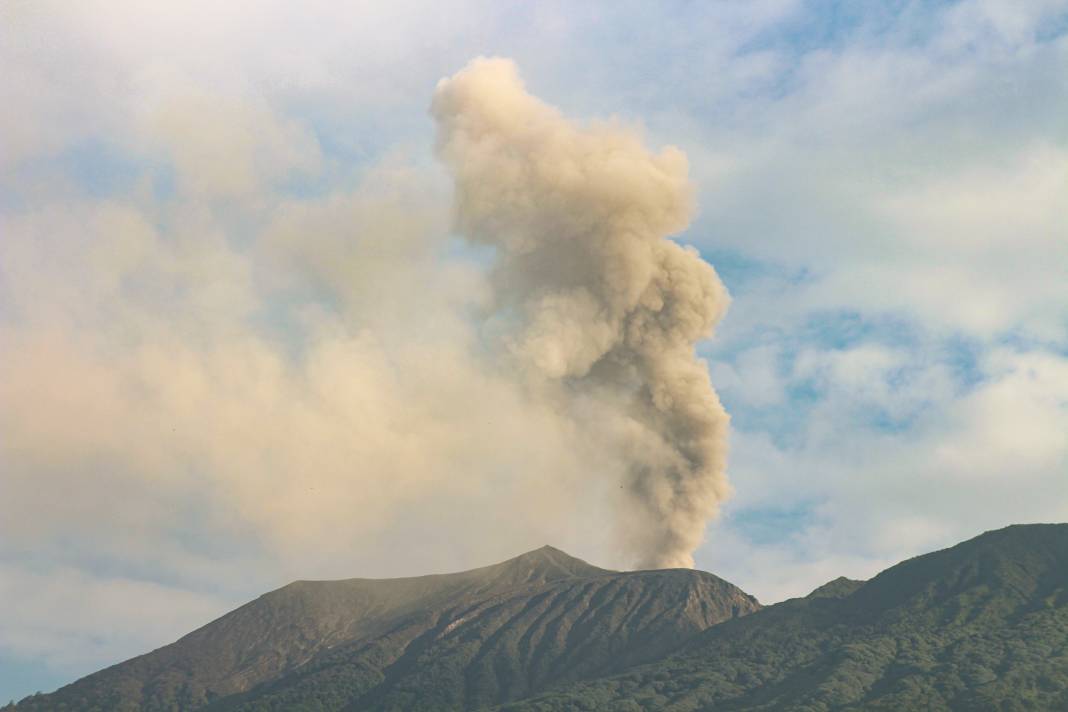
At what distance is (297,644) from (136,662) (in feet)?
74.4

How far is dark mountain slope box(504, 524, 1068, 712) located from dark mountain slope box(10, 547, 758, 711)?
10.7 metres

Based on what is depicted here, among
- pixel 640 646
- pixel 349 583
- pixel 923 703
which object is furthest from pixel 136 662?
pixel 923 703

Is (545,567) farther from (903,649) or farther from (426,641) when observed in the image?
(903,649)

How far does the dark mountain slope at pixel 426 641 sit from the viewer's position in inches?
5472

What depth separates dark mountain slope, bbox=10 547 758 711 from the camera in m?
139

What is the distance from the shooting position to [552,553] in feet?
606

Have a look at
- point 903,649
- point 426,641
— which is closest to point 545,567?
point 426,641

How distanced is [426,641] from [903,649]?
6083cm

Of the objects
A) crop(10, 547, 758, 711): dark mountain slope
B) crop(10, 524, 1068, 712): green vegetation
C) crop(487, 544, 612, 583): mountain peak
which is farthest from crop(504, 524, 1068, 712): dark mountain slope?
crop(487, 544, 612, 583): mountain peak

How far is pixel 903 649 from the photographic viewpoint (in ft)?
406

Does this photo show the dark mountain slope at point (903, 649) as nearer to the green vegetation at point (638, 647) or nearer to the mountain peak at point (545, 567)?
the green vegetation at point (638, 647)

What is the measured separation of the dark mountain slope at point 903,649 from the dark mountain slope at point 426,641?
10689 millimetres

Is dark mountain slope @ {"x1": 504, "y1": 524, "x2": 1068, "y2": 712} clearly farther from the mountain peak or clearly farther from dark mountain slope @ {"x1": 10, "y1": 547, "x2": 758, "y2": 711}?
the mountain peak

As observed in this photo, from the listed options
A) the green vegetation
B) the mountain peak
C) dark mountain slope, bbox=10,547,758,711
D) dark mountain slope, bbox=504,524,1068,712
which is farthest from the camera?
the mountain peak
